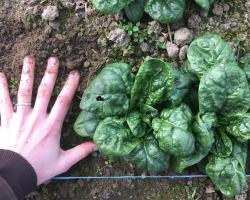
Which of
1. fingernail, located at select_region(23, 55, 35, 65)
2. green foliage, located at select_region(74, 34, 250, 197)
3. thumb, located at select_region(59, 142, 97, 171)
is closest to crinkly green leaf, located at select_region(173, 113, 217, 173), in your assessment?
green foliage, located at select_region(74, 34, 250, 197)

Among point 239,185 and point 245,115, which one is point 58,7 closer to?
point 245,115

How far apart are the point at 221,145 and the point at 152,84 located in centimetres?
53

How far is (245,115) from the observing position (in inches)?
102

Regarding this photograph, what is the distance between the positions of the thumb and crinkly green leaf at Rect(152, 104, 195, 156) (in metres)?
0.43

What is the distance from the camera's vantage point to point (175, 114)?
257 centimetres

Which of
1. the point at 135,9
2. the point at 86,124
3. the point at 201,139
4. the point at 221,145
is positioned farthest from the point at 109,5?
the point at 221,145

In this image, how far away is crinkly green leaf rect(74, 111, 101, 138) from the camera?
269cm

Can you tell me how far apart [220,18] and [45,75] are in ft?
3.71

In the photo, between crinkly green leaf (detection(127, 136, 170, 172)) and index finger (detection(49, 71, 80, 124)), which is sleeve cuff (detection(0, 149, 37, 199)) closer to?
index finger (detection(49, 71, 80, 124))

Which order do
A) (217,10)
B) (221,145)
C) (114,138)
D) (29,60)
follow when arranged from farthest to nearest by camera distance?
(217,10)
(29,60)
(221,145)
(114,138)

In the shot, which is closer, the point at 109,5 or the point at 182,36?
the point at 109,5

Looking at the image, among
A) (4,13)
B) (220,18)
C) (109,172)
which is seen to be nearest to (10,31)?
(4,13)

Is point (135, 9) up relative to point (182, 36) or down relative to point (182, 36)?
up

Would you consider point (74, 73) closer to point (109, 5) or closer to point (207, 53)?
point (109, 5)
